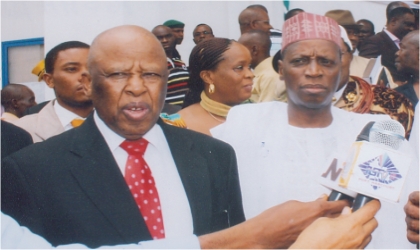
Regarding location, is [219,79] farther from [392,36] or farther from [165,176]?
[392,36]

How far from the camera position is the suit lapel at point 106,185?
1640 mm

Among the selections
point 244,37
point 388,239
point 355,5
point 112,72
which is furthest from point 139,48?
point 355,5

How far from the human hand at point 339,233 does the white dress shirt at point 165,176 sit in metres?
0.53

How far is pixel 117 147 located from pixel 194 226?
0.36 meters

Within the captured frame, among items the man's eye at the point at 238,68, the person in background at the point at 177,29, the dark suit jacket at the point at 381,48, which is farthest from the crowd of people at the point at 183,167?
the person in background at the point at 177,29

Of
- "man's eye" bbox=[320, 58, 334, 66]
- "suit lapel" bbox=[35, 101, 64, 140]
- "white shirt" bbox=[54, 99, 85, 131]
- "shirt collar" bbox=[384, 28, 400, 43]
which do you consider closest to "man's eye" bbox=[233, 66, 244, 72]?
"man's eye" bbox=[320, 58, 334, 66]

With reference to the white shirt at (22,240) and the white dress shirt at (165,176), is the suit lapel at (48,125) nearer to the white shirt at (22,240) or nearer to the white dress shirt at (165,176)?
the white dress shirt at (165,176)

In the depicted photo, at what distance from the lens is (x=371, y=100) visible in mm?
2865

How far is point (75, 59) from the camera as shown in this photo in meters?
2.93

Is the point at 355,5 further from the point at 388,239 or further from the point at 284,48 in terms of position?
the point at 388,239

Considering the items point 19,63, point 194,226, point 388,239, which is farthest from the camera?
point 19,63

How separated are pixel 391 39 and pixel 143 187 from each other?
12.0 ft

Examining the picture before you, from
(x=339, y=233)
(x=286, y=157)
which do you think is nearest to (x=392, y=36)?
(x=286, y=157)

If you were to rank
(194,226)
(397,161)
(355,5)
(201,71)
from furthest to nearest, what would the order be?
(355,5) < (201,71) < (194,226) < (397,161)
